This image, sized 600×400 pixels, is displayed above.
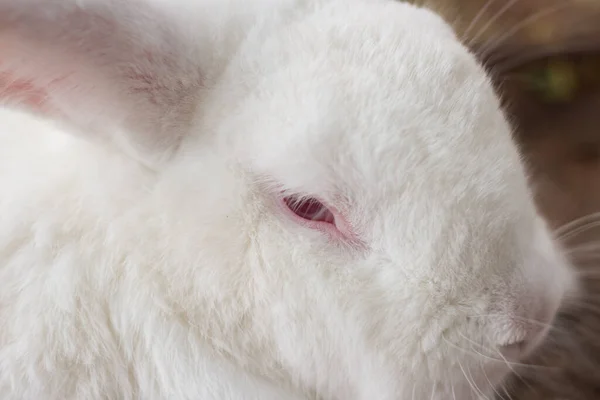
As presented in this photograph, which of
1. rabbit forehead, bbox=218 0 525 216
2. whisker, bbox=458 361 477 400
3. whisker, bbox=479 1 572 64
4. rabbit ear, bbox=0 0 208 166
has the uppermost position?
whisker, bbox=479 1 572 64

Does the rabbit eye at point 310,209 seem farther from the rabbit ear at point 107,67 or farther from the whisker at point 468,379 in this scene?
the whisker at point 468,379

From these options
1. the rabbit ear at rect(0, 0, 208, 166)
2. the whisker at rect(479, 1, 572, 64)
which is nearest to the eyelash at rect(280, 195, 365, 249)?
the rabbit ear at rect(0, 0, 208, 166)

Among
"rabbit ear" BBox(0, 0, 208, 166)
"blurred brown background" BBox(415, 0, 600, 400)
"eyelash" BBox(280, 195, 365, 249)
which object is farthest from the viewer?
"blurred brown background" BBox(415, 0, 600, 400)

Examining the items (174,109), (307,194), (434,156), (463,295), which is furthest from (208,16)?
(463,295)

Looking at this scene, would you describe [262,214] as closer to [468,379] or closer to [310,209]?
[310,209]

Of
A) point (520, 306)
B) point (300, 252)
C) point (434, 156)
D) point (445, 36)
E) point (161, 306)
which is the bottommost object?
point (161, 306)

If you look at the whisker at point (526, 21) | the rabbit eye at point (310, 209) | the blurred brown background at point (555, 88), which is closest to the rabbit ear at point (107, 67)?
the rabbit eye at point (310, 209)

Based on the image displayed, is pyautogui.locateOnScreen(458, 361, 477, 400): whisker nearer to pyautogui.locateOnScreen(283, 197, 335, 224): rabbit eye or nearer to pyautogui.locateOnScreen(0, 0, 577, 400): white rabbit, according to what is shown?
pyautogui.locateOnScreen(0, 0, 577, 400): white rabbit

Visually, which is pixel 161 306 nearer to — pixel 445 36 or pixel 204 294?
pixel 204 294

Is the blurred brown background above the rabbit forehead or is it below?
above
